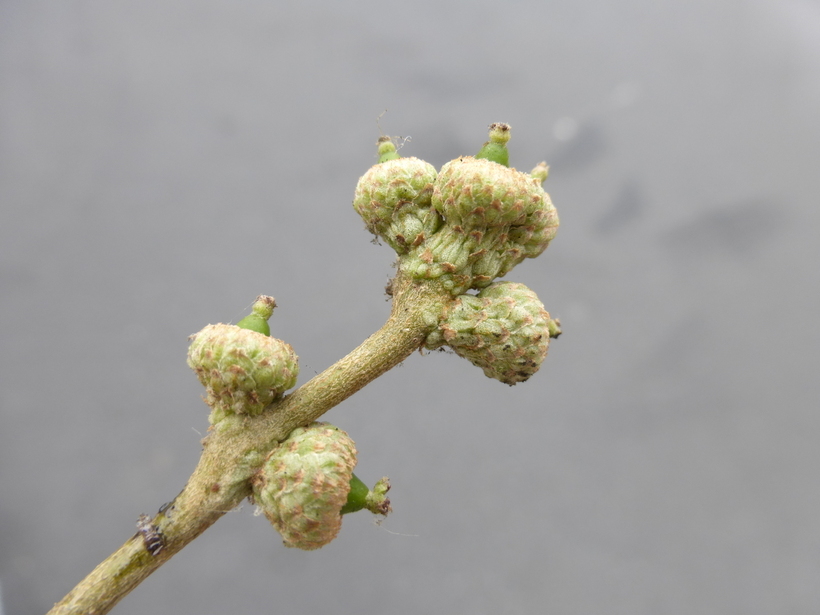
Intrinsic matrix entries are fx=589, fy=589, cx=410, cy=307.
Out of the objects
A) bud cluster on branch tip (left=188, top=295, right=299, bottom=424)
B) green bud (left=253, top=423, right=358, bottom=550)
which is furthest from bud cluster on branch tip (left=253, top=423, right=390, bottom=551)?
bud cluster on branch tip (left=188, top=295, right=299, bottom=424)

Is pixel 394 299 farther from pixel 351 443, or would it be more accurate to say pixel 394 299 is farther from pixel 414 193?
pixel 351 443

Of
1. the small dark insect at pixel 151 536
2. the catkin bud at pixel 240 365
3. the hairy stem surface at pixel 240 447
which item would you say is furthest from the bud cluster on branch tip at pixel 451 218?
the small dark insect at pixel 151 536

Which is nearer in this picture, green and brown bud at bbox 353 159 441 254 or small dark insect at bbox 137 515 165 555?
small dark insect at bbox 137 515 165 555

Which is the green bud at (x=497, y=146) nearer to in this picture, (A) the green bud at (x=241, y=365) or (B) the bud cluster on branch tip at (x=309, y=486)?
(A) the green bud at (x=241, y=365)

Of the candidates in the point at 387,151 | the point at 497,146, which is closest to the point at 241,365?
the point at 387,151

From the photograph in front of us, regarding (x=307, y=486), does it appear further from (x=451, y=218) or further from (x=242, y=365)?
(x=451, y=218)

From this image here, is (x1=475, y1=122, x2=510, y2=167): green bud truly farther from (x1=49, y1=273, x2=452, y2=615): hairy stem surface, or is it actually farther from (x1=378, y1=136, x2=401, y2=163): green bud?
(x1=49, y1=273, x2=452, y2=615): hairy stem surface

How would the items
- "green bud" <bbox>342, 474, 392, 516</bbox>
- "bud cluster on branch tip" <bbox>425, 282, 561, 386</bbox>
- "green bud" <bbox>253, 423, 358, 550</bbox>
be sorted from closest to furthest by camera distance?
"green bud" <bbox>253, 423, 358, 550</bbox>
"green bud" <bbox>342, 474, 392, 516</bbox>
"bud cluster on branch tip" <bbox>425, 282, 561, 386</bbox>
